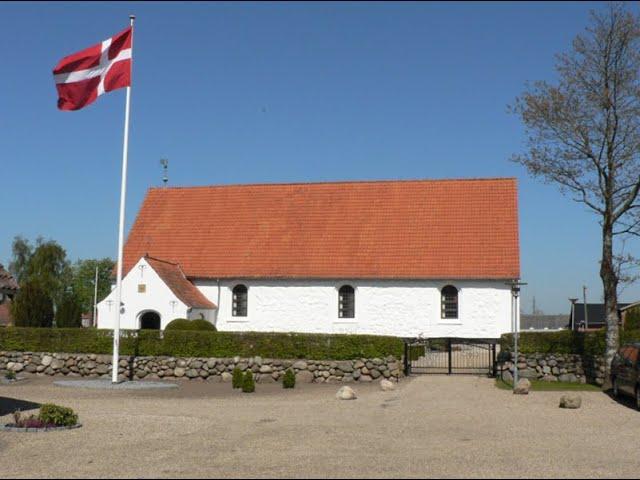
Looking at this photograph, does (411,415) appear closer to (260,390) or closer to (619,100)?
(260,390)

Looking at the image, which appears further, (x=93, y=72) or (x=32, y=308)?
(x=32, y=308)

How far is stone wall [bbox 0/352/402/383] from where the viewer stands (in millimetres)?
26828

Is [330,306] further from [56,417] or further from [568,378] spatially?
[56,417]

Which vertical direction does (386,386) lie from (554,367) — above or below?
below

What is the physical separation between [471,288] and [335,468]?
26.1 meters

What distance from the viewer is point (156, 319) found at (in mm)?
36625

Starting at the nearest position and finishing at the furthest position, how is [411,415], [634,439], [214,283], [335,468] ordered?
[335,468] → [634,439] → [411,415] → [214,283]

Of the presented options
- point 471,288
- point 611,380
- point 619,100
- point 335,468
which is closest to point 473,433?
point 335,468

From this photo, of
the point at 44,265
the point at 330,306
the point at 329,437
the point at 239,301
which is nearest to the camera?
the point at 329,437

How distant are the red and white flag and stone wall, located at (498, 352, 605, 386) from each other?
16.6 m

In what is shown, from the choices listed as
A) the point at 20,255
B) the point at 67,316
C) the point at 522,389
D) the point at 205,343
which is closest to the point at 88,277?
the point at 20,255

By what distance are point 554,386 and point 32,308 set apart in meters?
21.6

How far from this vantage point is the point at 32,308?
3275 cm

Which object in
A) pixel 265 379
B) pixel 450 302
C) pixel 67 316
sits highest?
pixel 450 302
